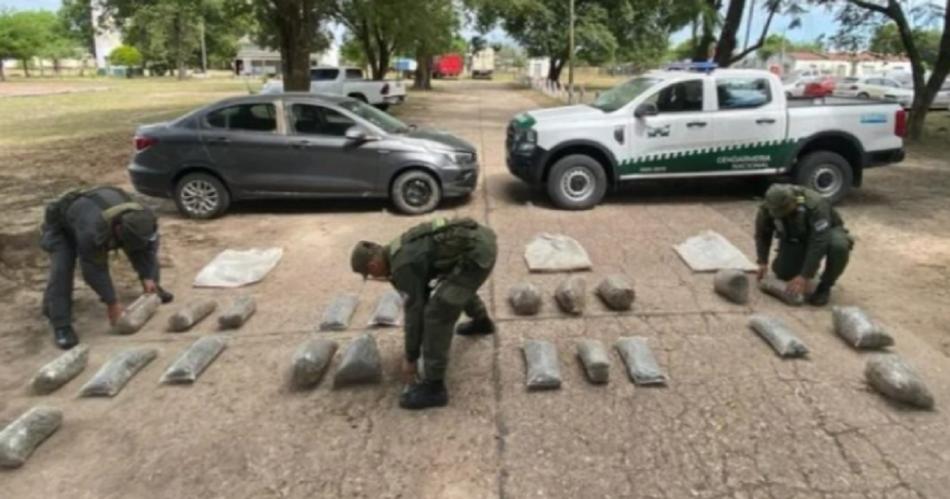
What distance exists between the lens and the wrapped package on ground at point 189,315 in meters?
5.42

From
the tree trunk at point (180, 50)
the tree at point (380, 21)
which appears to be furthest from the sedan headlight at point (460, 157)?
the tree trunk at point (180, 50)

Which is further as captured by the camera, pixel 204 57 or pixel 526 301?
pixel 204 57

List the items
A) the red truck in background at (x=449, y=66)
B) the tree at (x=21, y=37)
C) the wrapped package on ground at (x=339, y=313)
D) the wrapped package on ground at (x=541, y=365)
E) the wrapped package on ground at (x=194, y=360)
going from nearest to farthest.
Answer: the wrapped package on ground at (x=541, y=365), the wrapped package on ground at (x=194, y=360), the wrapped package on ground at (x=339, y=313), the red truck in background at (x=449, y=66), the tree at (x=21, y=37)

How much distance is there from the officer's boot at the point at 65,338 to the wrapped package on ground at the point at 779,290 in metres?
5.37

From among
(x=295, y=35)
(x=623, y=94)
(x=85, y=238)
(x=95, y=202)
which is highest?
(x=295, y=35)

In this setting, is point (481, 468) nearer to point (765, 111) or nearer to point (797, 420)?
point (797, 420)

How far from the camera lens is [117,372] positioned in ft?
14.8

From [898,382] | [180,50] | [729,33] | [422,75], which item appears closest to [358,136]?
[898,382]

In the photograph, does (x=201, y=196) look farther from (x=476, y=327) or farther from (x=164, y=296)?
(x=476, y=327)

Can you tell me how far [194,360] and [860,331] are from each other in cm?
443

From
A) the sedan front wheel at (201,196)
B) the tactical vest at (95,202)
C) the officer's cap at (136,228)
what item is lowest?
the sedan front wheel at (201,196)

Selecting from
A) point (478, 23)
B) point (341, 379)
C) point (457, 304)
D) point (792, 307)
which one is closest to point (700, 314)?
point (792, 307)

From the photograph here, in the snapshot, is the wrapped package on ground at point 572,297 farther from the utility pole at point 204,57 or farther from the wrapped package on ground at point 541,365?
the utility pole at point 204,57

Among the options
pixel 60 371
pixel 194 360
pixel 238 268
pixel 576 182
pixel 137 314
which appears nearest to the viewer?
pixel 60 371
